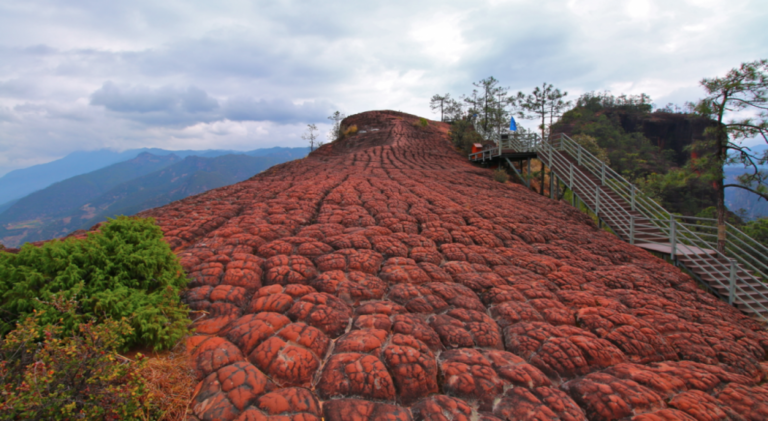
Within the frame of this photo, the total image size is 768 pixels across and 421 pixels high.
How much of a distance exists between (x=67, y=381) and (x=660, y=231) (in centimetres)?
1061

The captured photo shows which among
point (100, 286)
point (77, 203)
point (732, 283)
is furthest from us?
point (77, 203)

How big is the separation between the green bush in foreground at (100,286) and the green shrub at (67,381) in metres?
0.19

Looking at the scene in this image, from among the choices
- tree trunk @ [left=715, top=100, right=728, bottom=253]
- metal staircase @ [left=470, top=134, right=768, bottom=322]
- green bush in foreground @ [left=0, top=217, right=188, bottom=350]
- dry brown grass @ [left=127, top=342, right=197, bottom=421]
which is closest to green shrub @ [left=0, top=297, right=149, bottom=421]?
dry brown grass @ [left=127, top=342, right=197, bottom=421]

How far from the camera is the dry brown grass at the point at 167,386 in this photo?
6.46 feet

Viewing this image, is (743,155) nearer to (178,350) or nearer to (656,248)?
(656,248)

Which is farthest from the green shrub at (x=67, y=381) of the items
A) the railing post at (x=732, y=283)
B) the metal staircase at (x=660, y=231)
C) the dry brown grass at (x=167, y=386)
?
the railing post at (x=732, y=283)

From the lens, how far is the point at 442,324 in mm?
3055

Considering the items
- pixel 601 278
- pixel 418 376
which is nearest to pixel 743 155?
pixel 601 278

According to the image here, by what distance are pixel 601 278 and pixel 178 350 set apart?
529 cm

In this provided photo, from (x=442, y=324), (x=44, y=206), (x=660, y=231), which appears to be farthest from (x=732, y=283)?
(x=44, y=206)

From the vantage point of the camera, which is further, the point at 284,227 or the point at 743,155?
the point at 743,155

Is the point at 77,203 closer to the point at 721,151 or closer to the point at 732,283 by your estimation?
the point at 732,283

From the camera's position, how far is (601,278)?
15.2 ft

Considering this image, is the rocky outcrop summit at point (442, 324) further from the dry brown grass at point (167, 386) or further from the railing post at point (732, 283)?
the railing post at point (732, 283)
